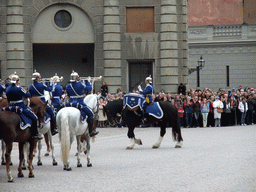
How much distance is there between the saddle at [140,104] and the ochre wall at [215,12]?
3707 cm

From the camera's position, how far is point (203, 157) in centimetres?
1786

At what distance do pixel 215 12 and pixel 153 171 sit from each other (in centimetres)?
4551

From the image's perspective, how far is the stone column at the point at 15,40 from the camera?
119ft

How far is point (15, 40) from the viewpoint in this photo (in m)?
36.4

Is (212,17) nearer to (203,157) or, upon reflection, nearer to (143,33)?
(143,33)

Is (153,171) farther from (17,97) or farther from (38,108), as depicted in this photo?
(17,97)

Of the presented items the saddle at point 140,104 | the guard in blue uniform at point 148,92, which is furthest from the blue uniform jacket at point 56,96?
the guard in blue uniform at point 148,92

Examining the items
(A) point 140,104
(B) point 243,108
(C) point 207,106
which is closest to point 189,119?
(C) point 207,106

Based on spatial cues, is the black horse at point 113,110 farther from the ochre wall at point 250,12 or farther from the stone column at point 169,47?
the ochre wall at point 250,12

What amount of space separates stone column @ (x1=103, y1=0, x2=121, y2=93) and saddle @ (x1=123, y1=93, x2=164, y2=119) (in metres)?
14.1

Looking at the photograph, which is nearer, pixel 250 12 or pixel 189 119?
pixel 189 119

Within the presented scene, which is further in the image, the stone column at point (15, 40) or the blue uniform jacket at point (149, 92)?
the stone column at point (15, 40)

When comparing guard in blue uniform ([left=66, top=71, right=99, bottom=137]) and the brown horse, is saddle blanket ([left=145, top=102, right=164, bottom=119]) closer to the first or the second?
guard in blue uniform ([left=66, top=71, right=99, bottom=137])

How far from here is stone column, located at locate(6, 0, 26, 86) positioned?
36344 millimetres
